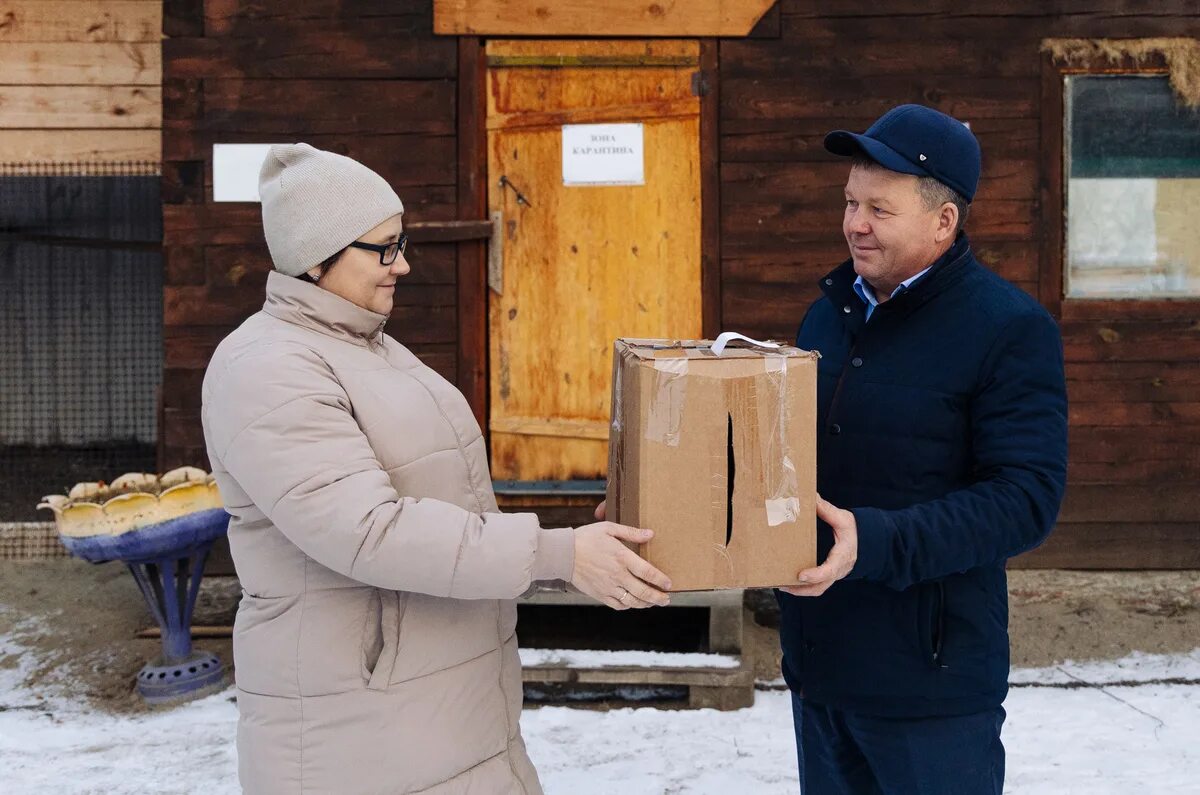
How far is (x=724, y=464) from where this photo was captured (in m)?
1.74

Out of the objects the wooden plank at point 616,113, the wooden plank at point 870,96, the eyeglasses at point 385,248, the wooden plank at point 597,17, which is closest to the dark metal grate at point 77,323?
the wooden plank at point 597,17

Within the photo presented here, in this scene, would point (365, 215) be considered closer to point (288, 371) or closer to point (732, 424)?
point (288, 371)

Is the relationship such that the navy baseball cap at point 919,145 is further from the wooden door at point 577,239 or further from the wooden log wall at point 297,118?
the wooden log wall at point 297,118

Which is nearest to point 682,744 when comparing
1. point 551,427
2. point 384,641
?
point 551,427

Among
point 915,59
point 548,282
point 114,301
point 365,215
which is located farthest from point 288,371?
point 114,301

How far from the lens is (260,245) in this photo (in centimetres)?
530

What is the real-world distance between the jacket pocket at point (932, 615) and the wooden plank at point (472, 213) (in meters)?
3.49

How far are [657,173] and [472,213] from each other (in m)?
0.93

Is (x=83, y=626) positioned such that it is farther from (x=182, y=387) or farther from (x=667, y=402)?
(x=667, y=402)

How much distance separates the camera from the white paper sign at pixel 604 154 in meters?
5.19

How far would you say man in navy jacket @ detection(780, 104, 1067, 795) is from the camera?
1864 millimetres

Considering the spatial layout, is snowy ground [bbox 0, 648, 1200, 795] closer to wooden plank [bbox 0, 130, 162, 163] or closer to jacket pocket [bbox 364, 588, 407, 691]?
jacket pocket [bbox 364, 588, 407, 691]

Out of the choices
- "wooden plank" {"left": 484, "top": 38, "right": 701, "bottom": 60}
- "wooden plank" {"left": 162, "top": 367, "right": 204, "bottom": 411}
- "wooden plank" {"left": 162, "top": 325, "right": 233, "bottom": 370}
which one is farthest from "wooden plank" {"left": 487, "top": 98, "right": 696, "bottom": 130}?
"wooden plank" {"left": 162, "top": 367, "right": 204, "bottom": 411}

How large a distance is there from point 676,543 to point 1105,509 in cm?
433
